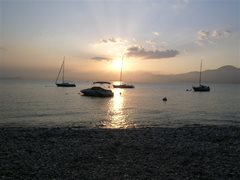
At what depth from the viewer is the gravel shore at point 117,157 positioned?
1294 cm

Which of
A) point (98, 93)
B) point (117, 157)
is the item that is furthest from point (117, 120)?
point (98, 93)

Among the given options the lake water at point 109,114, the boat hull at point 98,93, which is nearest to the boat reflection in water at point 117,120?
the lake water at point 109,114

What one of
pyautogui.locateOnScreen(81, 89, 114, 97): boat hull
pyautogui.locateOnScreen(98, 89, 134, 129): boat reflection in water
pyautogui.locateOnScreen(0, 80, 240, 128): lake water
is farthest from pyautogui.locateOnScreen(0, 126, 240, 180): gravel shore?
pyautogui.locateOnScreen(81, 89, 114, 97): boat hull

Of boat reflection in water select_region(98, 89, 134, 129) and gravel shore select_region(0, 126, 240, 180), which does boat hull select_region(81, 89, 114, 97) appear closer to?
boat reflection in water select_region(98, 89, 134, 129)

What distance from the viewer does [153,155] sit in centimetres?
1658

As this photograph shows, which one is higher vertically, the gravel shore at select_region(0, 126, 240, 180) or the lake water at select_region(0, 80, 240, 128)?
the gravel shore at select_region(0, 126, 240, 180)

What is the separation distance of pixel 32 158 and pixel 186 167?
7.64 metres

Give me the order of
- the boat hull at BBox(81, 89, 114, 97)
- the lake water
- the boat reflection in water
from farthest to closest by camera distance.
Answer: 1. the boat hull at BBox(81, 89, 114, 97)
2. the lake water
3. the boat reflection in water

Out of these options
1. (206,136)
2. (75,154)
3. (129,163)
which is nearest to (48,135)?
(75,154)

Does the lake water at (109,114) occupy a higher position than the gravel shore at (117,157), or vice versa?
the gravel shore at (117,157)

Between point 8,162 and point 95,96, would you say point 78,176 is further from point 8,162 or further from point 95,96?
point 95,96

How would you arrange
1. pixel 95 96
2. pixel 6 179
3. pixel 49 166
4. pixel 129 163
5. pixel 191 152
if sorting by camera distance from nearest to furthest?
pixel 6 179
pixel 49 166
pixel 129 163
pixel 191 152
pixel 95 96

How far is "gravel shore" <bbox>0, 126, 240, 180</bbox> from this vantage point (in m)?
12.9

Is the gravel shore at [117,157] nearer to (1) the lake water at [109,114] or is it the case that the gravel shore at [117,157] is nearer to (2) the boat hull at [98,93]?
(1) the lake water at [109,114]
